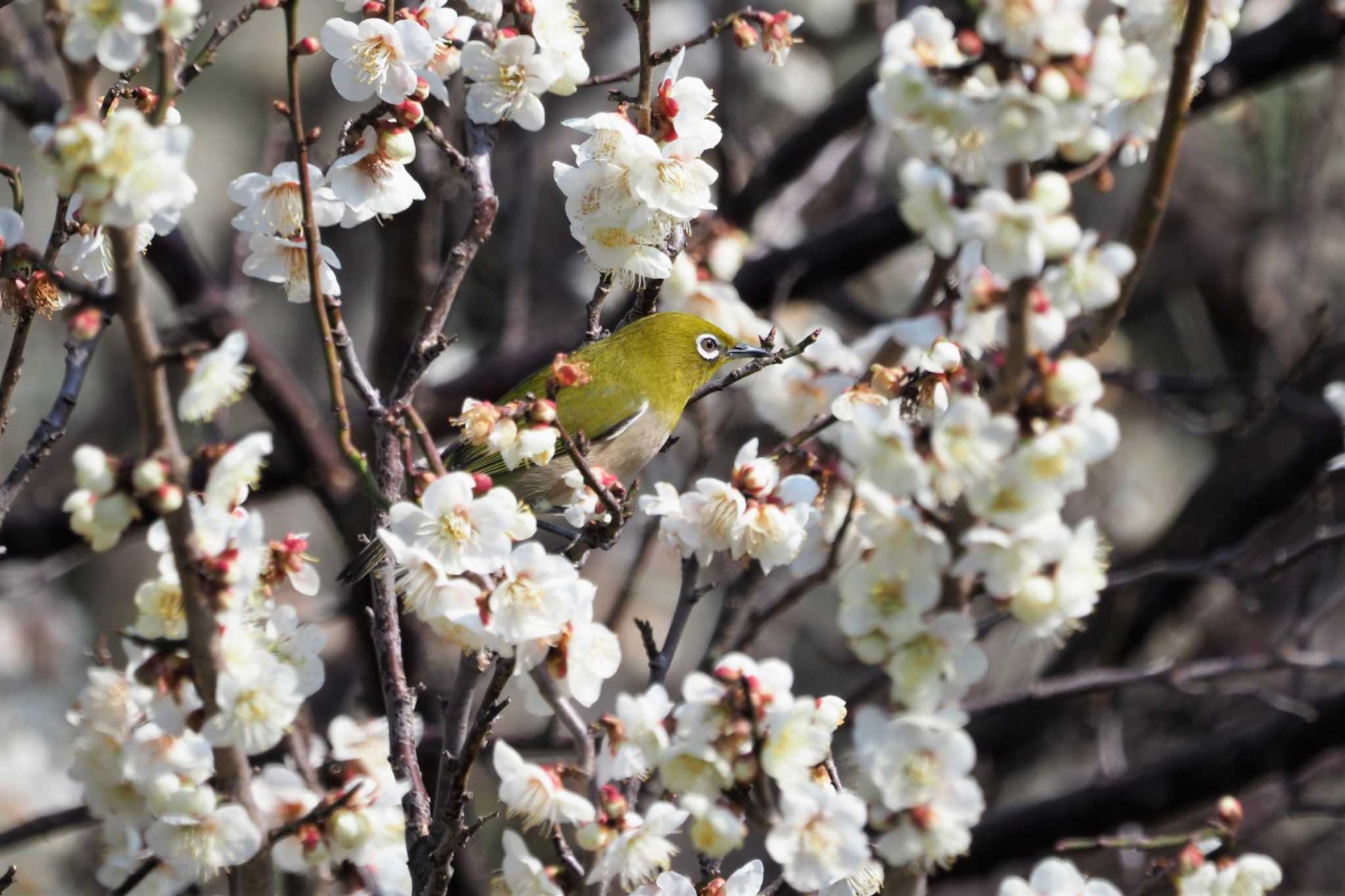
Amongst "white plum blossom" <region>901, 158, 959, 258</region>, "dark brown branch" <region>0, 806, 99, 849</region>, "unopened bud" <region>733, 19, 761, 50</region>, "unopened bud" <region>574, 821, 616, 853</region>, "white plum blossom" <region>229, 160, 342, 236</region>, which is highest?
"white plum blossom" <region>901, 158, 959, 258</region>

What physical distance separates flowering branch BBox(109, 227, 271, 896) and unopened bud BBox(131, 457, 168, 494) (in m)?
0.03

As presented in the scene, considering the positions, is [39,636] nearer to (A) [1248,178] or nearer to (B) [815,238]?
(B) [815,238]

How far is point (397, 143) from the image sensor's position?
242cm

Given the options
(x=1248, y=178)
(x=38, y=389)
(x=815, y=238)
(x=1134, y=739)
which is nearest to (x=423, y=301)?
(x=815, y=238)

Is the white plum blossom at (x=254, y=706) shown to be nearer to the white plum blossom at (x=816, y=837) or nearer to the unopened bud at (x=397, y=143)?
the white plum blossom at (x=816, y=837)

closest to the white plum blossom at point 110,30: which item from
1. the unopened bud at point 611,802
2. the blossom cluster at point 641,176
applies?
the blossom cluster at point 641,176

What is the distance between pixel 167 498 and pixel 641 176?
1115mm

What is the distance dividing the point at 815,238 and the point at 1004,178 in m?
3.79

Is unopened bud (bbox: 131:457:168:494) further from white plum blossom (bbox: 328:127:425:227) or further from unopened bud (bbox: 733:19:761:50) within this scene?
unopened bud (bbox: 733:19:761:50)

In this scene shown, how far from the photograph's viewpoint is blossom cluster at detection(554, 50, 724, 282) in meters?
2.47

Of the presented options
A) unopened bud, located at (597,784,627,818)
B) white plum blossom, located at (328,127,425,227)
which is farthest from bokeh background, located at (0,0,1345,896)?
white plum blossom, located at (328,127,425,227)

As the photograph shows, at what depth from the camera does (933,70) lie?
1.66m

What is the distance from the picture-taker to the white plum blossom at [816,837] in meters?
1.76

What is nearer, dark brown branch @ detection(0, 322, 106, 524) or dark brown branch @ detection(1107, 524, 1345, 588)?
dark brown branch @ detection(0, 322, 106, 524)
